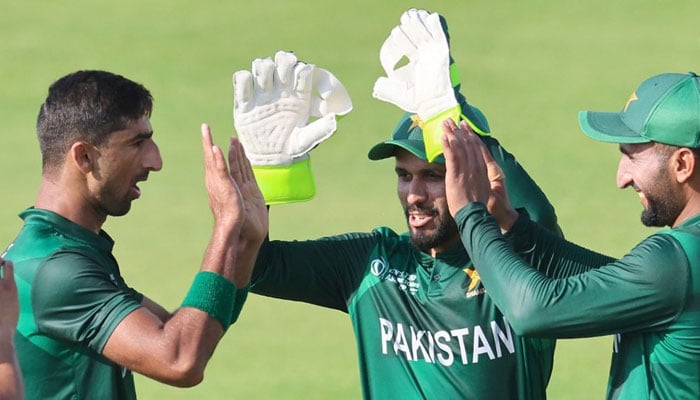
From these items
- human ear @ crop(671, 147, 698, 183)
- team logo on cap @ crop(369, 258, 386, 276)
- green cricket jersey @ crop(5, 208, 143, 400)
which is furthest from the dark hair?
human ear @ crop(671, 147, 698, 183)

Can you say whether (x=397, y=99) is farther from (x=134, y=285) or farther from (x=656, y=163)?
(x=134, y=285)

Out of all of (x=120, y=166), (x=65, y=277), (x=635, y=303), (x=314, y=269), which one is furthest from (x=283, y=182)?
(x=635, y=303)

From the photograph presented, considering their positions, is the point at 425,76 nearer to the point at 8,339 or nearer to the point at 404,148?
the point at 404,148

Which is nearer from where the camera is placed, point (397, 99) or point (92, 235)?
point (92, 235)

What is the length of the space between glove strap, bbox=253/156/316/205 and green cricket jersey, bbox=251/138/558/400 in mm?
200

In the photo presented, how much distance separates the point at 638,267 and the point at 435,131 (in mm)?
1124

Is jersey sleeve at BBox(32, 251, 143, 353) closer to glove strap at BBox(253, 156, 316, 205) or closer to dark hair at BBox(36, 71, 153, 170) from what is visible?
dark hair at BBox(36, 71, 153, 170)

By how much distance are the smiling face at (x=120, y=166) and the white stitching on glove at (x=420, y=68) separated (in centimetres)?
109

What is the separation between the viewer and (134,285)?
10508mm

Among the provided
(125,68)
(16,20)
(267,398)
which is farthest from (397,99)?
(16,20)

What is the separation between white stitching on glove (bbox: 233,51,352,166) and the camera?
607 cm

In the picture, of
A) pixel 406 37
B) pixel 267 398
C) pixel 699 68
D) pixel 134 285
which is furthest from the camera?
pixel 699 68

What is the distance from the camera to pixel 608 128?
17.6ft

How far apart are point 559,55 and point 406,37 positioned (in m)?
7.75
